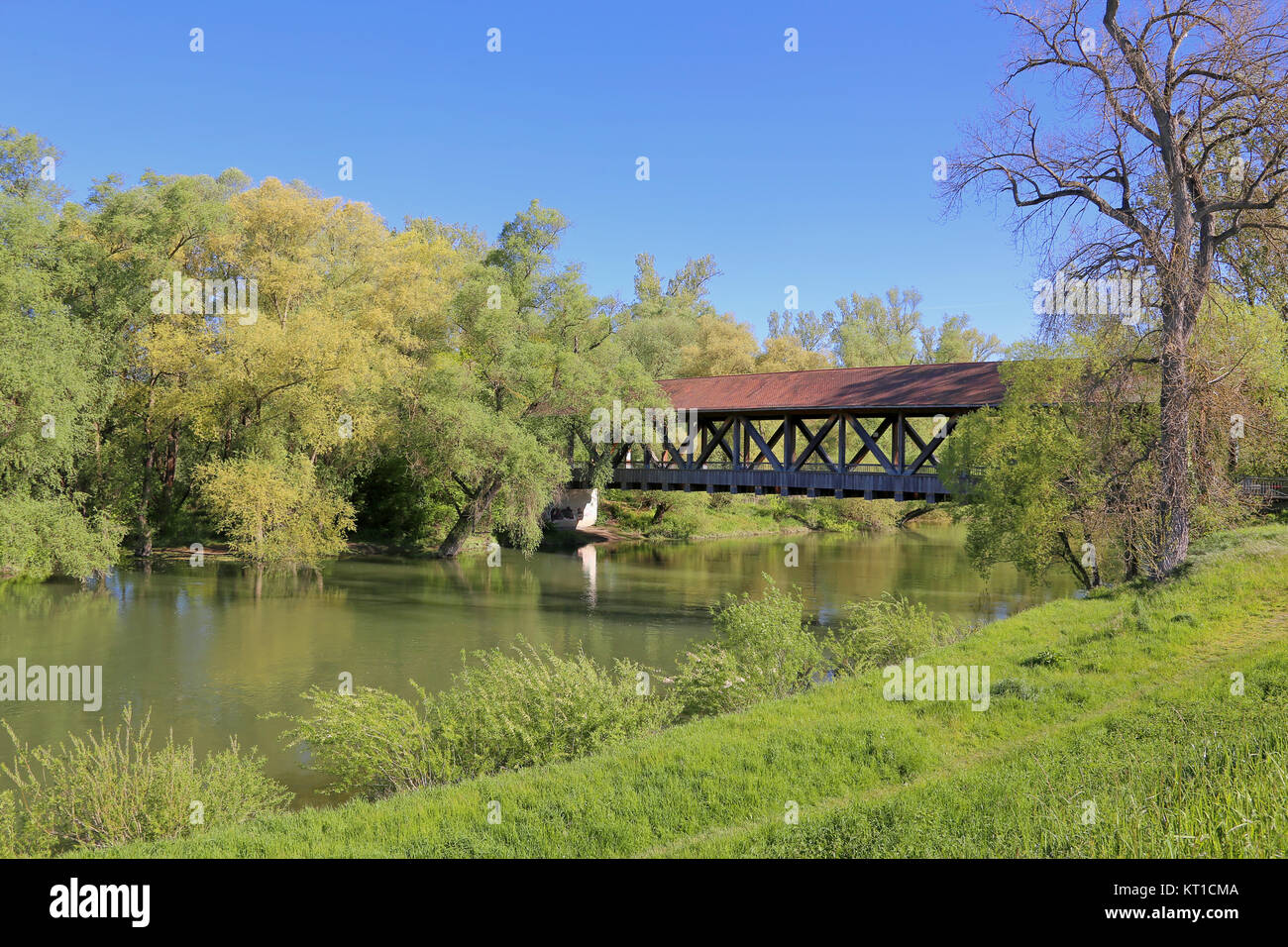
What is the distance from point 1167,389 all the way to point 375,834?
41.2 ft

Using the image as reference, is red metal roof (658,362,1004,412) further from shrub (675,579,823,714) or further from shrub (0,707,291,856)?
shrub (0,707,291,856)

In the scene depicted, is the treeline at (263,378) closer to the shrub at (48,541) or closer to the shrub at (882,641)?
the shrub at (48,541)

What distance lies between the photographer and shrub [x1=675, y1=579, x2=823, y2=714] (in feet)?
37.2

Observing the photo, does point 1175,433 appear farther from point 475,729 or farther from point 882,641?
point 475,729

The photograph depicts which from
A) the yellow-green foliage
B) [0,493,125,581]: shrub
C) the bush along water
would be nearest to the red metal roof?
the bush along water

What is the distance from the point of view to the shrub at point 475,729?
8.91 meters

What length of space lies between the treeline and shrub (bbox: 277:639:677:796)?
16470mm

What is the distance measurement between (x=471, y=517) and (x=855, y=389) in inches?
593

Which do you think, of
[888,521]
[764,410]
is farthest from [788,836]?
[888,521]

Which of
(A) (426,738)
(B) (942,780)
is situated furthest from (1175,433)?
(A) (426,738)

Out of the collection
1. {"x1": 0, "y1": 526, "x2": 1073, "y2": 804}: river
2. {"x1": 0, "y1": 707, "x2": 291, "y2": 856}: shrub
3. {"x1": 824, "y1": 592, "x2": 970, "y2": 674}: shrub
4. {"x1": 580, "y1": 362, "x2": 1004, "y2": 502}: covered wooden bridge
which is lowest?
{"x1": 0, "y1": 526, "x2": 1073, "y2": 804}: river

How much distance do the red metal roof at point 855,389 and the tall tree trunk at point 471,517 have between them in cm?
754

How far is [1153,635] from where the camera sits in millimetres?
10359
